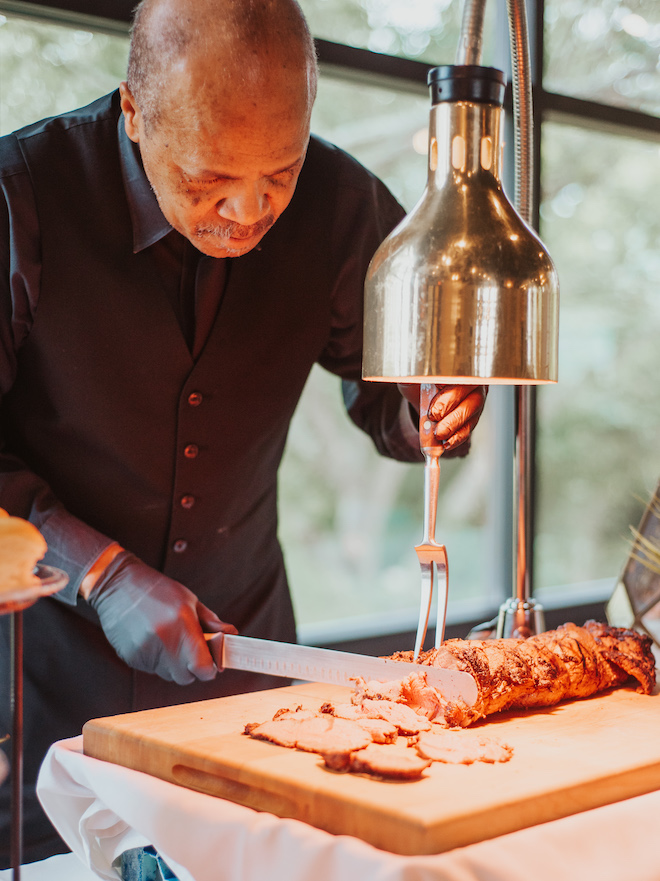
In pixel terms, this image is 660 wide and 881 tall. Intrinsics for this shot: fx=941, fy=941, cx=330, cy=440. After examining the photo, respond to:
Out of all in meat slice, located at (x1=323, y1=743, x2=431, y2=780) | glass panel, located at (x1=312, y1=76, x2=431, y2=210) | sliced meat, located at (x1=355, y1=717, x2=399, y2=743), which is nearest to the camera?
meat slice, located at (x1=323, y1=743, x2=431, y2=780)

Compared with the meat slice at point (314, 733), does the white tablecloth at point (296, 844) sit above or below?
below

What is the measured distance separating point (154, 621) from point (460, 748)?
54 centimetres

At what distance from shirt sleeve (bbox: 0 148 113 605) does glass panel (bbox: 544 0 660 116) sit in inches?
91.2

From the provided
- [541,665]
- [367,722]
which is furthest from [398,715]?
[541,665]

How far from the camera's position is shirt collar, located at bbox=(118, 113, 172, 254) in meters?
1.71

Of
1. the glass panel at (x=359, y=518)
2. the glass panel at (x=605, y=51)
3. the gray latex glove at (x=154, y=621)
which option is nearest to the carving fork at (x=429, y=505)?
the gray latex glove at (x=154, y=621)

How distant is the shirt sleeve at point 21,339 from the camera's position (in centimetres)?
159

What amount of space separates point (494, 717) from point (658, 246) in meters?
3.06

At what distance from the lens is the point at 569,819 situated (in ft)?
3.47

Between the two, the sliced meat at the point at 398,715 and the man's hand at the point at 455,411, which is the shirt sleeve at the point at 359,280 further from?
the sliced meat at the point at 398,715

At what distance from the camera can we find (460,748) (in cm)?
122

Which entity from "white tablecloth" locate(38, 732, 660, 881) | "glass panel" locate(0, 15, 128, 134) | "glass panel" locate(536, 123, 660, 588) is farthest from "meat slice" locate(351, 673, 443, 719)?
"glass panel" locate(536, 123, 660, 588)

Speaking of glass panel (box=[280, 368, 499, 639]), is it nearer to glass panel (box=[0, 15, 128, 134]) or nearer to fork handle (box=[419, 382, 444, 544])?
glass panel (box=[0, 15, 128, 134])

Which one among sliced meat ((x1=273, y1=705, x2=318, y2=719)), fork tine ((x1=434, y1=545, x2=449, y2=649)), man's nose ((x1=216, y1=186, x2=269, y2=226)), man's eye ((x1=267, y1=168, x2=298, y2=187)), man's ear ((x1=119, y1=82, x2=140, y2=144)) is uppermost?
man's ear ((x1=119, y1=82, x2=140, y2=144))
